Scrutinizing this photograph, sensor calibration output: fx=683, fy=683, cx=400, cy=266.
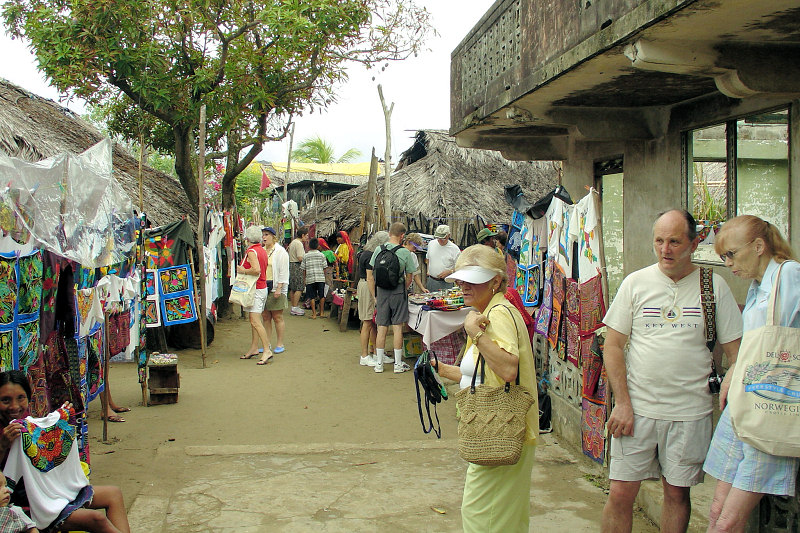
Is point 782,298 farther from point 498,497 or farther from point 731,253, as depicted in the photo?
point 498,497

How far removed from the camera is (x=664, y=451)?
11.3ft

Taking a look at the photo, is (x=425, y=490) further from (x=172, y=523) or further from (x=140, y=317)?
(x=140, y=317)

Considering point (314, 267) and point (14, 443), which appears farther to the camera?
point (314, 267)

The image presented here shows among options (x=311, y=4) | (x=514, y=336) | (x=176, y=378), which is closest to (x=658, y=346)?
(x=514, y=336)

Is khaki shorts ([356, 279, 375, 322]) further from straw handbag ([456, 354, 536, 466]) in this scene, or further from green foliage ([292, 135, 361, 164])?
green foliage ([292, 135, 361, 164])

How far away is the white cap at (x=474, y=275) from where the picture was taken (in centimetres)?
324

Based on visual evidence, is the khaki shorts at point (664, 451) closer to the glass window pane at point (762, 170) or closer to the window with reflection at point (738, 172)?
the window with reflection at point (738, 172)

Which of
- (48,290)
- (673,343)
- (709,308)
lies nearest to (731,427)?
(673,343)

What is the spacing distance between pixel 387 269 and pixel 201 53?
243 inches

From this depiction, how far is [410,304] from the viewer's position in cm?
952

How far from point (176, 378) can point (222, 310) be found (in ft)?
21.2

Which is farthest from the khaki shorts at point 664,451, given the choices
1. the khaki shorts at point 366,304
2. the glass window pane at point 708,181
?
the khaki shorts at point 366,304

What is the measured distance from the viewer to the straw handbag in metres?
3.03

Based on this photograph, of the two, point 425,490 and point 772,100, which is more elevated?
point 772,100
